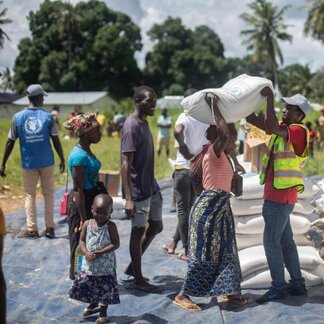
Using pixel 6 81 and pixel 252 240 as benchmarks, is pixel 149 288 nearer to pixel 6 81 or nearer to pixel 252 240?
pixel 252 240

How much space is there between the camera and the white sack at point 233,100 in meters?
3.60

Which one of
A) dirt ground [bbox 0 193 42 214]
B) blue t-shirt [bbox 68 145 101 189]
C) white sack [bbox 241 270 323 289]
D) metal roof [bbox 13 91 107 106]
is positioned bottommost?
white sack [bbox 241 270 323 289]

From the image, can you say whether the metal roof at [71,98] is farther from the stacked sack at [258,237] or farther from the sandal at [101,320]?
the sandal at [101,320]

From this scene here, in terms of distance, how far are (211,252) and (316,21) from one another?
39395mm

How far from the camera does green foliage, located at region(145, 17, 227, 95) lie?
44.3m

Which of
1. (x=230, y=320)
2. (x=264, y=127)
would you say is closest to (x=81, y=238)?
(x=230, y=320)

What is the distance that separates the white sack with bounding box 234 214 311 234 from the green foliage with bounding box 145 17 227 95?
39163 mm

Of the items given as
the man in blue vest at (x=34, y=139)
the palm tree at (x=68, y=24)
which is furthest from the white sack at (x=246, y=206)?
the palm tree at (x=68, y=24)

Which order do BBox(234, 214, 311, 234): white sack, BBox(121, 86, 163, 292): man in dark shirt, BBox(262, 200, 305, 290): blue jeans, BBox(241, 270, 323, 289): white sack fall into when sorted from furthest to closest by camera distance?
BBox(234, 214, 311, 234): white sack < BBox(241, 270, 323, 289): white sack < BBox(121, 86, 163, 292): man in dark shirt < BBox(262, 200, 305, 290): blue jeans

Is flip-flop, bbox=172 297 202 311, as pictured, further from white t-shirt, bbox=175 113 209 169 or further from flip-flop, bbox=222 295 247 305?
white t-shirt, bbox=175 113 209 169

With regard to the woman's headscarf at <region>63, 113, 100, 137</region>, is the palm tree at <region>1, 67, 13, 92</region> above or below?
above

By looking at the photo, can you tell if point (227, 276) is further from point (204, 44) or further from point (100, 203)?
point (204, 44)

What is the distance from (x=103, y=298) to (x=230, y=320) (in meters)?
0.90

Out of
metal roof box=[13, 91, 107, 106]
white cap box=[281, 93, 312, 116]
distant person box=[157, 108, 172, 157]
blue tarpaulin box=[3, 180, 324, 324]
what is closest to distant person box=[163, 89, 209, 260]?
blue tarpaulin box=[3, 180, 324, 324]
